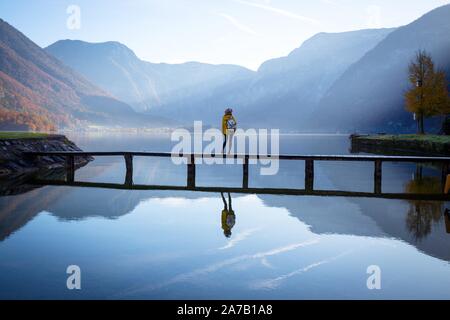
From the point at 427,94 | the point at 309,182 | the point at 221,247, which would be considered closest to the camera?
the point at 221,247

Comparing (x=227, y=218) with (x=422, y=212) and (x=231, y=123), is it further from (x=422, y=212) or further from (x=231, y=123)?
(x=422, y=212)

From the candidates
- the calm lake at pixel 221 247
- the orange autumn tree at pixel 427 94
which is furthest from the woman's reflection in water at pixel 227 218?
the orange autumn tree at pixel 427 94

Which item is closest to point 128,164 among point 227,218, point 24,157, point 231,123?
point 24,157

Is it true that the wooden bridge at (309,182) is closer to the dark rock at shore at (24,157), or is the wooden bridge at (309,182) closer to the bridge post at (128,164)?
the bridge post at (128,164)

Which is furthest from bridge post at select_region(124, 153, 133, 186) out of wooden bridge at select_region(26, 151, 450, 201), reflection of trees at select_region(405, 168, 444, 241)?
reflection of trees at select_region(405, 168, 444, 241)

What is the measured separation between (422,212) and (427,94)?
63.3 meters

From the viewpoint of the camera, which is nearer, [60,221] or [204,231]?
[204,231]

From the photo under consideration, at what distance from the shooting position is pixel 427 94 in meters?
79.4

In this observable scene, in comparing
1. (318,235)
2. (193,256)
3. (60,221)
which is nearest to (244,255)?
(193,256)

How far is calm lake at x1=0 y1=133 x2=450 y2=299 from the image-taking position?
11773mm

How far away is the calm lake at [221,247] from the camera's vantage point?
11.8 metres

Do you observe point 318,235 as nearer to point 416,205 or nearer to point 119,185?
point 416,205
